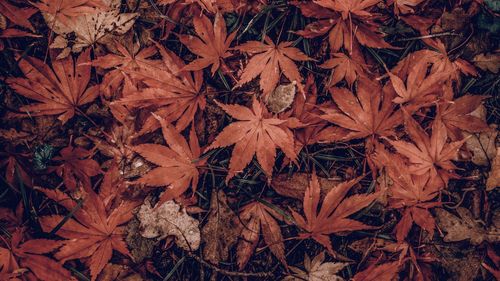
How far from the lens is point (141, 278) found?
1.40 m

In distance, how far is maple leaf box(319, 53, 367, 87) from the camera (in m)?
1.39

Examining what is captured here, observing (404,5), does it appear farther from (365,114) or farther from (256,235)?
(256,235)

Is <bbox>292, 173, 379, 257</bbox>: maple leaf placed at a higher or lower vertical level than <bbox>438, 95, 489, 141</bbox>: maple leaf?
lower

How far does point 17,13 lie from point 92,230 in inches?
35.1

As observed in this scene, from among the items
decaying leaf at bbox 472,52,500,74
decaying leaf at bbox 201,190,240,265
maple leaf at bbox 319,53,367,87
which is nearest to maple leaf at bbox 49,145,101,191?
decaying leaf at bbox 201,190,240,265

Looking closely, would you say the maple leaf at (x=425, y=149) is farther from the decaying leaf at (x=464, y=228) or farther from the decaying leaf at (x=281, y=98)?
the decaying leaf at (x=281, y=98)

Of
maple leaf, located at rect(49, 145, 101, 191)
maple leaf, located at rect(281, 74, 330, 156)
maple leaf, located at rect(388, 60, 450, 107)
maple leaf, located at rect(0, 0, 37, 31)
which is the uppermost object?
maple leaf, located at rect(0, 0, 37, 31)

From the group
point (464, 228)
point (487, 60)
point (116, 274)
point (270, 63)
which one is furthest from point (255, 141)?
point (487, 60)

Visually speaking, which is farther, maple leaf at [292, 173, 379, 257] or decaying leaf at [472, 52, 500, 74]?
decaying leaf at [472, 52, 500, 74]

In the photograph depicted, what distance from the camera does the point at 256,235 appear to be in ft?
4.55

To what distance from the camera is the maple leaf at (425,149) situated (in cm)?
135

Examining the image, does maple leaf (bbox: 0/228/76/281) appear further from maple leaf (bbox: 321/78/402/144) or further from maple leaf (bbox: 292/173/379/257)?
maple leaf (bbox: 321/78/402/144)

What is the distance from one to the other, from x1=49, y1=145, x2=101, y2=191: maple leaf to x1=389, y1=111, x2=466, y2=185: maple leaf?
1.16m

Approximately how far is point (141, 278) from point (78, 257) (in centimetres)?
25
